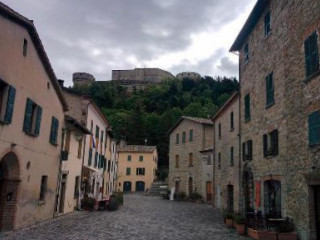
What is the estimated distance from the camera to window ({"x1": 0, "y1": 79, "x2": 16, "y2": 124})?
33.8ft

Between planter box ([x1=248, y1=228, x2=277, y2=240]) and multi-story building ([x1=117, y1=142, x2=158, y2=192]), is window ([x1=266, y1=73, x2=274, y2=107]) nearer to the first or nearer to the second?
planter box ([x1=248, y1=228, x2=277, y2=240])

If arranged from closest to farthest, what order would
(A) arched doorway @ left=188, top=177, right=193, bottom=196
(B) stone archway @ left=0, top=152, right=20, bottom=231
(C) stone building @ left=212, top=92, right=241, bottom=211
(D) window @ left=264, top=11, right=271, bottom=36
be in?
1. (B) stone archway @ left=0, top=152, right=20, bottom=231
2. (D) window @ left=264, top=11, right=271, bottom=36
3. (C) stone building @ left=212, top=92, right=241, bottom=211
4. (A) arched doorway @ left=188, top=177, right=193, bottom=196

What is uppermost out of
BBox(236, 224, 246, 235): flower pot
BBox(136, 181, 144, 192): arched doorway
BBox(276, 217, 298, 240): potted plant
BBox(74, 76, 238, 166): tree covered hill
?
BBox(74, 76, 238, 166): tree covered hill

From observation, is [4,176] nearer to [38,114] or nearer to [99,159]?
[38,114]

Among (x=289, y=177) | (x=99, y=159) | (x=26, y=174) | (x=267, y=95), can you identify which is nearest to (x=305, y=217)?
(x=289, y=177)

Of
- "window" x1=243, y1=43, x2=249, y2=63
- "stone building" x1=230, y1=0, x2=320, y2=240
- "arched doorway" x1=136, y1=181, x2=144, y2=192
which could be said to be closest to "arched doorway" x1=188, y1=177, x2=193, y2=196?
"stone building" x1=230, y1=0, x2=320, y2=240

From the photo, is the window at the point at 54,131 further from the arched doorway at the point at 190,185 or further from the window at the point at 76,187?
the arched doorway at the point at 190,185

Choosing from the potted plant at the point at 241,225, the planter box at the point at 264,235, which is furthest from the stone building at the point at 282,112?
the potted plant at the point at 241,225

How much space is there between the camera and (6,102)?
10.4m

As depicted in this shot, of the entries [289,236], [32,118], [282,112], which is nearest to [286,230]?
[289,236]

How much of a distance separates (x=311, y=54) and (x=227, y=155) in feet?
44.1

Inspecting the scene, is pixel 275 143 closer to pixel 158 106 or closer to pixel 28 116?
pixel 28 116

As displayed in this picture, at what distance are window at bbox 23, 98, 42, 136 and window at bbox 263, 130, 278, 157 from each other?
396 inches

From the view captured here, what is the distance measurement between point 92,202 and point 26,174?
10.0 metres
